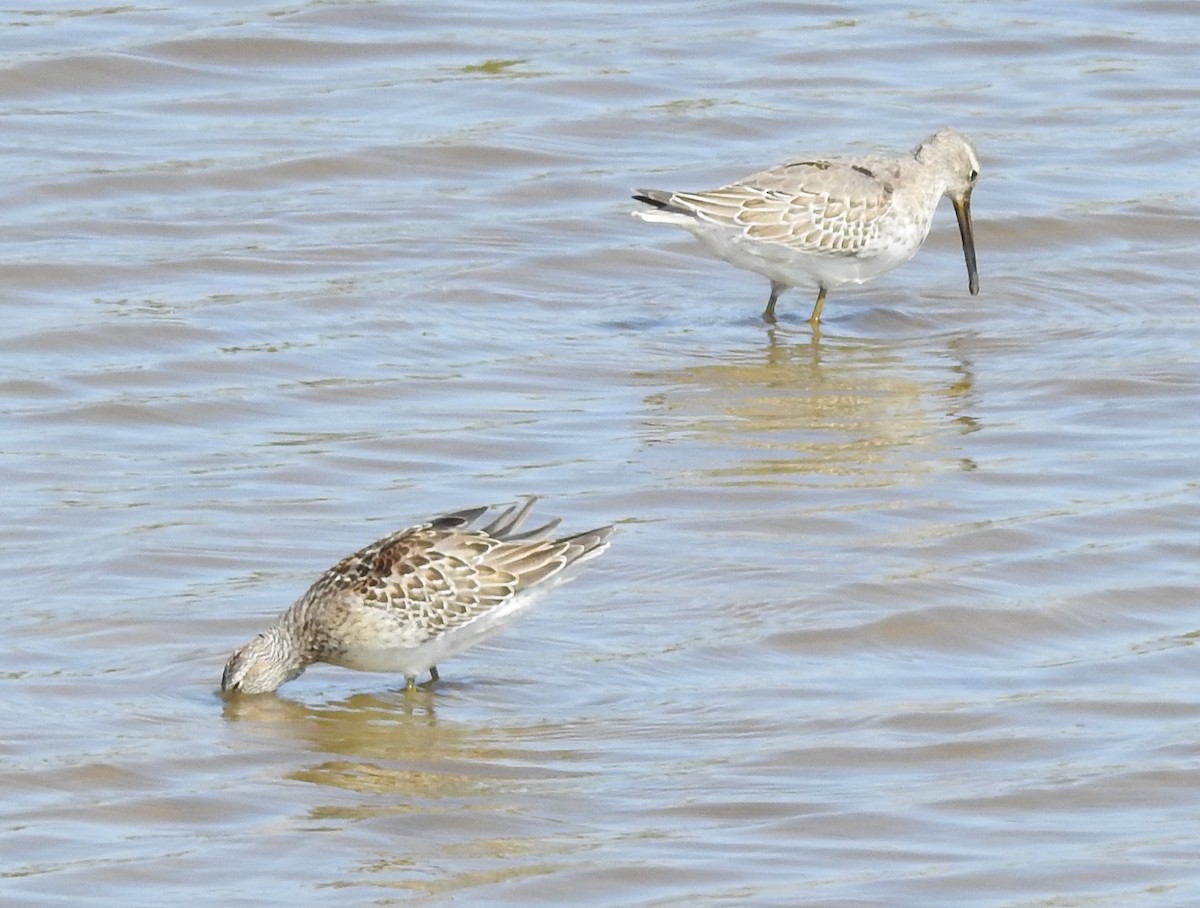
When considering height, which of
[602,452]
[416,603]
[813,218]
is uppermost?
[813,218]

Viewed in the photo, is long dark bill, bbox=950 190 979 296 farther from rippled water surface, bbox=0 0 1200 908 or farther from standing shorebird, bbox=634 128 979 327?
standing shorebird, bbox=634 128 979 327

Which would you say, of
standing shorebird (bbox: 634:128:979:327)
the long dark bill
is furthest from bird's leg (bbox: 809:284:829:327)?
the long dark bill

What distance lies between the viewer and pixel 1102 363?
12.2m

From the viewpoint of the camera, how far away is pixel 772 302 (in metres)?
13.4

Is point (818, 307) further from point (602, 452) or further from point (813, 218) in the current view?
point (602, 452)

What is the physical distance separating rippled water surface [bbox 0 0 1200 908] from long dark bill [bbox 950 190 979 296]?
0.40 ft

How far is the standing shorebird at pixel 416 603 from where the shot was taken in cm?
834

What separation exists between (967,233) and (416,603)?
20.6 feet

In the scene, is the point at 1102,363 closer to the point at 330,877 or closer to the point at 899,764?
the point at 899,764

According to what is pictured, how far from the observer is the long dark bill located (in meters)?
13.7

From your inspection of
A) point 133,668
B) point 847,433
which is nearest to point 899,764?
point 133,668

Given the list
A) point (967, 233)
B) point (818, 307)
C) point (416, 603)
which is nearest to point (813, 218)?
→ point (818, 307)

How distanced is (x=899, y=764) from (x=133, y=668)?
2525mm

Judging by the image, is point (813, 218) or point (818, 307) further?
point (818, 307)
